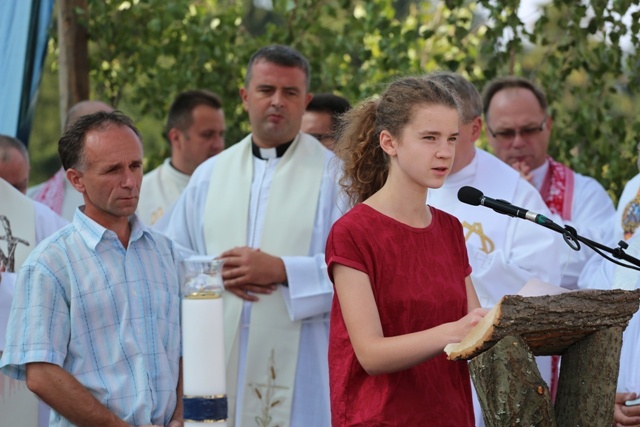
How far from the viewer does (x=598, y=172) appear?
6.95 metres

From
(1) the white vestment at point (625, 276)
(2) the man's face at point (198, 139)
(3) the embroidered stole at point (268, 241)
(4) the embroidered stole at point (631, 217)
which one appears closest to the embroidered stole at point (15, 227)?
(3) the embroidered stole at point (268, 241)

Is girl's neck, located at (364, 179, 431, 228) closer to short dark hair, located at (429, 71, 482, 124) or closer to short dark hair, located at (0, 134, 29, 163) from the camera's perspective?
short dark hair, located at (429, 71, 482, 124)

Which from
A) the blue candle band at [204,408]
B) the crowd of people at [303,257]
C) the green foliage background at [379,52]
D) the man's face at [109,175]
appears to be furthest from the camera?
the green foliage background at [379,52]

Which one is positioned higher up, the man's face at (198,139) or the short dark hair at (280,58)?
the man's face at (198,139)

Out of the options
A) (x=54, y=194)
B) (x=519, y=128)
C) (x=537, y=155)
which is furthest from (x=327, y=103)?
(x=54, y=194)

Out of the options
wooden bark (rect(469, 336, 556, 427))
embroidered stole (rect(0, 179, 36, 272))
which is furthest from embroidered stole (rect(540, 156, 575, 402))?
wooden bark (rect(469, 336, 556, 427))

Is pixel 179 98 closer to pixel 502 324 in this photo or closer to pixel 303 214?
pixel 303 214

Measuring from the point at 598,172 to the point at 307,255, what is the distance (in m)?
2.42

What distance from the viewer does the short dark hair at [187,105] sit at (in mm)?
7359

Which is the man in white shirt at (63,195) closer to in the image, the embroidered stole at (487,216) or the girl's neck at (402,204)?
the embroidered stole at (487,216)

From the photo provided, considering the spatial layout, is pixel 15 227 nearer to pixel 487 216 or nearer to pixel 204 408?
pixel 487 216

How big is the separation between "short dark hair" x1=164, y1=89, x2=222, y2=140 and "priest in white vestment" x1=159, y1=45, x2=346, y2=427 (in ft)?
5.32

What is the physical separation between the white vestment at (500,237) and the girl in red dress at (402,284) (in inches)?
62.1

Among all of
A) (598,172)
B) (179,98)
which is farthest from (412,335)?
(179,98)
